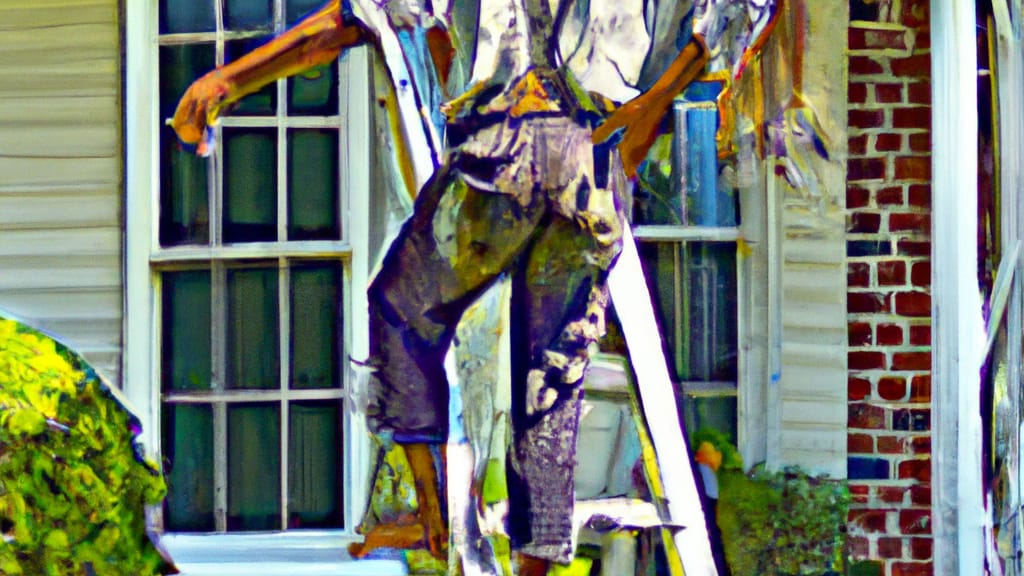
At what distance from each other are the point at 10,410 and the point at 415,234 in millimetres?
1297

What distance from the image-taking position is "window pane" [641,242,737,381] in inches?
155

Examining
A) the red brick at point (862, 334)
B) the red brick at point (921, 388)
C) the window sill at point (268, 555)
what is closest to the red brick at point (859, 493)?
the red brick at point (921, 388)

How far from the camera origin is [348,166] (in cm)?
396

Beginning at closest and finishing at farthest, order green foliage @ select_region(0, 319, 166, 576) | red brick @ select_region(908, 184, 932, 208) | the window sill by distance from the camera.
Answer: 1. green foliage @ select_region(0, 319, 166, 576)
2. the window sill
3. red brick @ select_region(908, 184, 932, 208)

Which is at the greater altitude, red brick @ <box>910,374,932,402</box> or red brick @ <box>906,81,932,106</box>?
red brick @ <box>906,81,932,106</box>

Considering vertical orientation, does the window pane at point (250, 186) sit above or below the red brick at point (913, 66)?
below

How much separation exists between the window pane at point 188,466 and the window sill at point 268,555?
0.18 ft

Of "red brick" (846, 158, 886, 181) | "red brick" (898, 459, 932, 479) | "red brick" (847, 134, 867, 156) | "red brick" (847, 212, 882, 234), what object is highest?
"red brick" (847, 134, 867, 156)

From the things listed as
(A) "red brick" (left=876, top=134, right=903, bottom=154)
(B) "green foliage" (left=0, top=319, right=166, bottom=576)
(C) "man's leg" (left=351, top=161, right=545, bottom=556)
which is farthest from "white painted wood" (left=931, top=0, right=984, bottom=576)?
(B) "green foliage" (left=0, top=319, right=166, bottom=576)

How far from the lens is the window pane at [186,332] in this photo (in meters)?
3.97

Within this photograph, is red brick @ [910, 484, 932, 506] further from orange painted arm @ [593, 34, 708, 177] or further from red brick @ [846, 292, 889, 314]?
orange painted arm @ [593, 34, 708, 177]

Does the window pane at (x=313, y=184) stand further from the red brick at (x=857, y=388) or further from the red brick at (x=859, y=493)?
the red brick at (x=859, y=493)

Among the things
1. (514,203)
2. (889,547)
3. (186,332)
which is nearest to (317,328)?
(186,332)

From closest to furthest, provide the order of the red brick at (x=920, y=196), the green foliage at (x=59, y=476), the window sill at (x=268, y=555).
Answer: the green foliage at (x=59, y=476)
the window sill at (x=268, y=555)
the red brick at (x=920, y=196)
